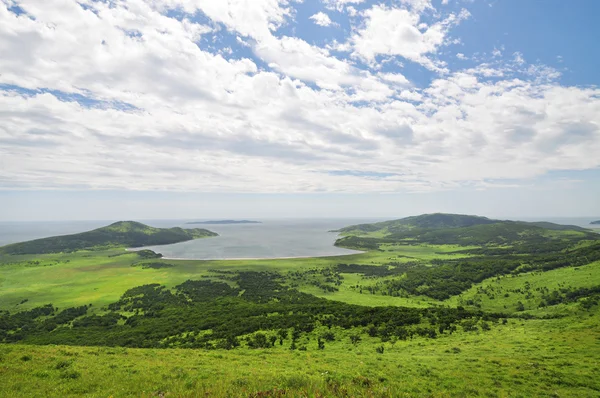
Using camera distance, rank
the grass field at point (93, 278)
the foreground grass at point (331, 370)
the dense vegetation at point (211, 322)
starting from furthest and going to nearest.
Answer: the grass field at point (93, 278) → the dense vegetation at point (211, 322) → the foreground grass at point (331, 370)

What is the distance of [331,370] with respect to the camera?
2053 cm

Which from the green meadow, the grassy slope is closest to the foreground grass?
the green meadow

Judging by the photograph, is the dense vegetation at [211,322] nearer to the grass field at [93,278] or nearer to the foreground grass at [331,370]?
the foreground grass at [331,370]

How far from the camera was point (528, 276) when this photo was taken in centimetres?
7350

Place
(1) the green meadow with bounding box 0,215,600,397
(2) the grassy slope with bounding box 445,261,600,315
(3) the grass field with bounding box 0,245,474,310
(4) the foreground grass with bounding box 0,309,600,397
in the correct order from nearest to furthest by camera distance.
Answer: (4) the foreground grass with bounding box 0,309,600,397
(1) the green meadow with bounding box 0,215,600,397
(2) the grassy slope with bounding box 445,261,600,315
(3) the grass field with bounding box 0,245,474,310

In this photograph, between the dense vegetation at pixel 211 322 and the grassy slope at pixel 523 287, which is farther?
the grassy slope at pixel 523 287

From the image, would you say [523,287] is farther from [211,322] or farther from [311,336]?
[211,322]

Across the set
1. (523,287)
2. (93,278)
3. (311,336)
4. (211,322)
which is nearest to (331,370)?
(311,336)

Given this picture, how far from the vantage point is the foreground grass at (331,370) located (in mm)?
15312

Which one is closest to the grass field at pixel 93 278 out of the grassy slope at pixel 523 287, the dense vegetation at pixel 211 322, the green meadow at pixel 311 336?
the green meadow at pixel 311 336

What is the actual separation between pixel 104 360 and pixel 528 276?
94.1m

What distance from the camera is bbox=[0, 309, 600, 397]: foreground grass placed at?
1531 cm

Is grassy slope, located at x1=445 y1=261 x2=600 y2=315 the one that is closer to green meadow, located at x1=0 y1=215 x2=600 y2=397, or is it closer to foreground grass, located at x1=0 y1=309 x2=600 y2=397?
green meadow, located at x1=0 y1=215 x2=600 y2=397

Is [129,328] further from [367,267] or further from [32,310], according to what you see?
[367,267]
